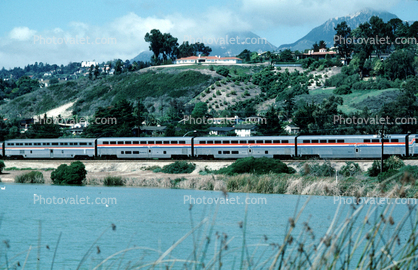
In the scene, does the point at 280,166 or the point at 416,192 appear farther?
the point at 280,166

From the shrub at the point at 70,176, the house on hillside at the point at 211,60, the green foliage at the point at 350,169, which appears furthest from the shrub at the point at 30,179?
the house on hillside at the point at 211,60

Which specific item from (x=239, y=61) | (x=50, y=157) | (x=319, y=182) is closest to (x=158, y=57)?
(x=239, y=61)

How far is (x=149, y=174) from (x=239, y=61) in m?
133

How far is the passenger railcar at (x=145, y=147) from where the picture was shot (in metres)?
54.7

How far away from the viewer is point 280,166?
45188mm

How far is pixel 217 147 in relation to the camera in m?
53.3

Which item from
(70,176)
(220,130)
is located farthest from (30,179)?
(220,130)

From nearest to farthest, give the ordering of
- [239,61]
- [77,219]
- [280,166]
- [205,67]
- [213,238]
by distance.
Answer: [213,238] < [77,219] < [280,166] < [205,67] < [239,61]

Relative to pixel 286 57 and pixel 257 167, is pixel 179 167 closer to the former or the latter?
pixel 257 167

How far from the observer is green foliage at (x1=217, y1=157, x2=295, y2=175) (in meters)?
44.6

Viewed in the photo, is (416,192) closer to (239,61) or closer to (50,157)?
(50,157)

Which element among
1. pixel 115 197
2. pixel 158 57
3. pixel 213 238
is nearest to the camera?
pixel 213 238

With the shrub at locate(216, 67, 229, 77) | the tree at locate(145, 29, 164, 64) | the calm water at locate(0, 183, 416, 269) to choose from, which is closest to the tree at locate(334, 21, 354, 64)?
the shrub at locate(216, 67, 229, 77)

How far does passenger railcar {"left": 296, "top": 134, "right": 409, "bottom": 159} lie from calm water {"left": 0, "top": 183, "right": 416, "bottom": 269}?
16.4 m
